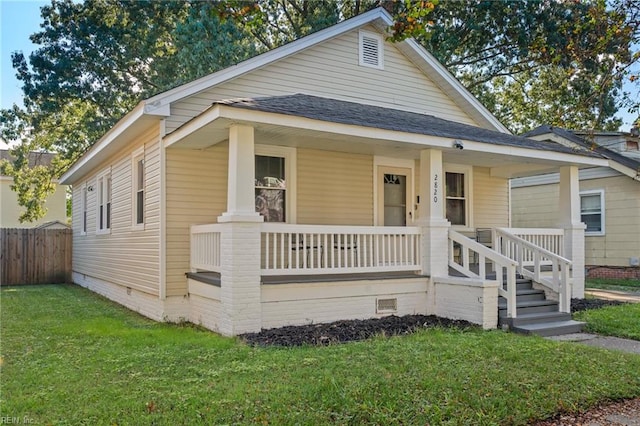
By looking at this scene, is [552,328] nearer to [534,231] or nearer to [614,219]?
[534,231]

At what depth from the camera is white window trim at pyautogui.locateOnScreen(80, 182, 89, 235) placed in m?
15.3

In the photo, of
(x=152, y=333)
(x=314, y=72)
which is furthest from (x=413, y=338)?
(x=314, y=72)

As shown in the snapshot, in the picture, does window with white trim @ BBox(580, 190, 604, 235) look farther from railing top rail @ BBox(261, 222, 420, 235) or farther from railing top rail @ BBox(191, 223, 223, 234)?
railing top rail @ BBox(191, 223, 223, 234)

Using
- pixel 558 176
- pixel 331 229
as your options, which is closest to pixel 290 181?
pixel 331 229

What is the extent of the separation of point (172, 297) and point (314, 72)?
5125mm

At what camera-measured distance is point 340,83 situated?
1052cm

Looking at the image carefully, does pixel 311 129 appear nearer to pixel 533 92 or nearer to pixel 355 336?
pixel 355 336

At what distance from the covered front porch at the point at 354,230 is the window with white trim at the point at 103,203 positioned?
199 inches

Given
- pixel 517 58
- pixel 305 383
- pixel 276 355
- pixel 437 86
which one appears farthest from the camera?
pixel 517 58

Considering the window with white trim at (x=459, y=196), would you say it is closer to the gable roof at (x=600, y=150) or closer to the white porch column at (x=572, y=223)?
the white porch column at (x=572, y=223)

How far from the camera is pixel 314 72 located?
10250mm

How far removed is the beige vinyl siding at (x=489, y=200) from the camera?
12195 millimetres

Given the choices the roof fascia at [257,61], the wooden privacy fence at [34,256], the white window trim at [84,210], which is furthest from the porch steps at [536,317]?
the wooden privacy fence at [34,256]

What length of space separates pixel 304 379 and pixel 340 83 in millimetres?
7189
